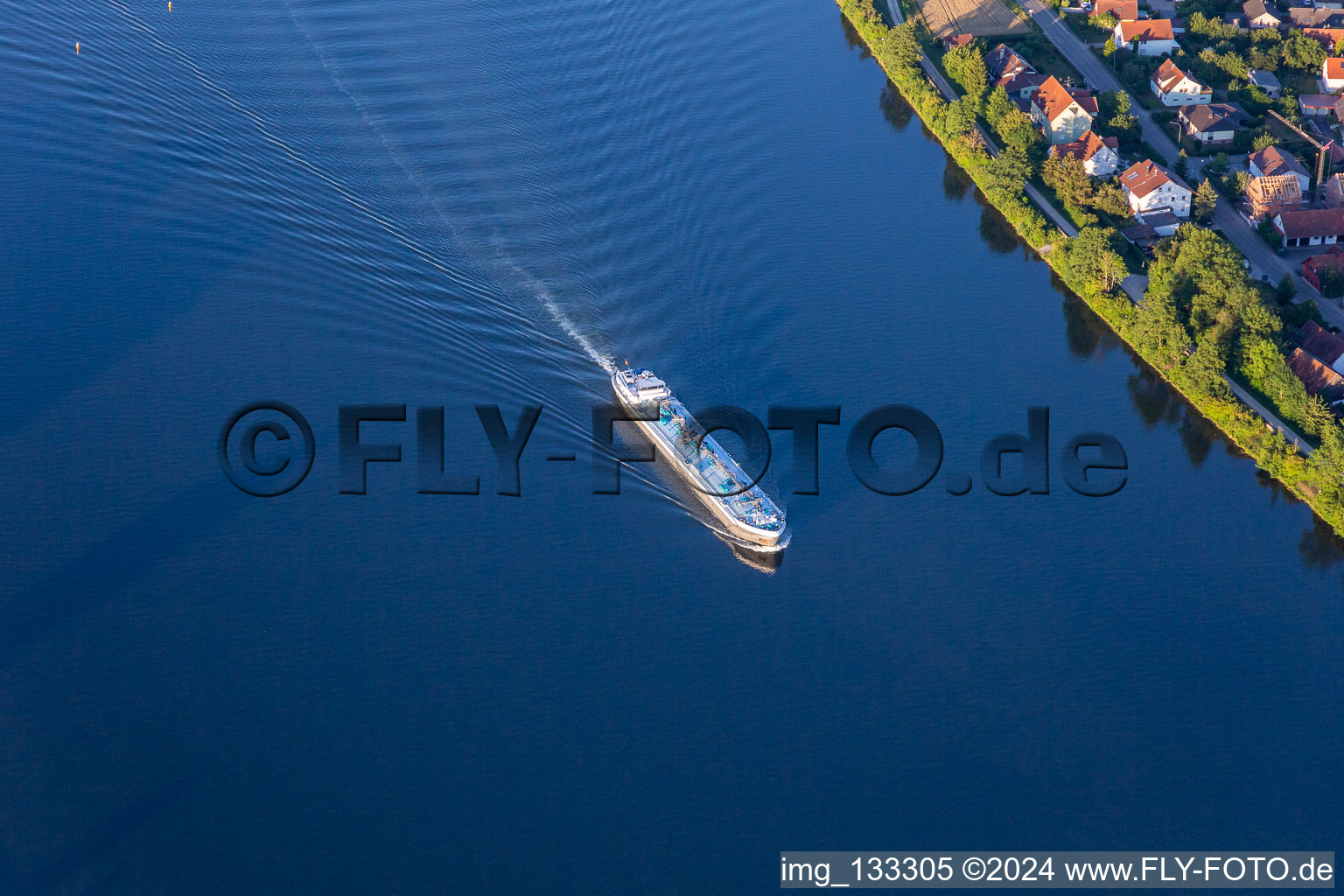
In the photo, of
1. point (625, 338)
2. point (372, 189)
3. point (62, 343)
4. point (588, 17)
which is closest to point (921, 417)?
point (625, 338)

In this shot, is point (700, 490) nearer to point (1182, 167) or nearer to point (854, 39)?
point (1182, 167)

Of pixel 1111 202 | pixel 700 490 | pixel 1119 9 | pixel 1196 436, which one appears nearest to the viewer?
pixel 700 490

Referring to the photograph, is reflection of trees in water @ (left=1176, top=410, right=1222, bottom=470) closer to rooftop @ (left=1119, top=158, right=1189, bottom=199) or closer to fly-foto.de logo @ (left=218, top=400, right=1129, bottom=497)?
fly-foto.de logo @ (left=218, top=400, right=1129, bottom=497)

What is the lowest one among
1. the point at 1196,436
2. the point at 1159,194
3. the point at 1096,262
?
the point at 1196,436

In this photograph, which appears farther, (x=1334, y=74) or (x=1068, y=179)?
(x=1334, y=74)

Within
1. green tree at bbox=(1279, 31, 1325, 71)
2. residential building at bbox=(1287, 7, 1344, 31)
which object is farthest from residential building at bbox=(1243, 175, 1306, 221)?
residential building at bbox=(1287, 7, 1344, 31)

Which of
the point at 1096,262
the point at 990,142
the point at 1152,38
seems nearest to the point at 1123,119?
the point at 990,142
